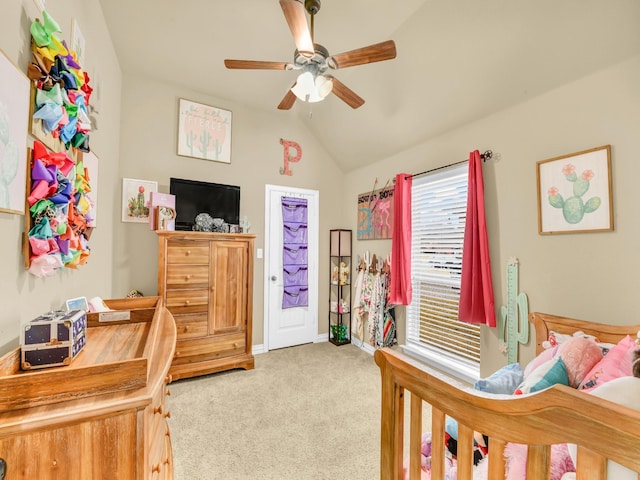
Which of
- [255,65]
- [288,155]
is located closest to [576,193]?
[255,65]

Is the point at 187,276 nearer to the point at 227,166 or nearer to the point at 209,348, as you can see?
the point at 209,348

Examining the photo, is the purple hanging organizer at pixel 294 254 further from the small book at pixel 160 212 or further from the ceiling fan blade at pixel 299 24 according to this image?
the ceiling fan blade at pixel 299 24

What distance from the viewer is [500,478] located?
72 cm

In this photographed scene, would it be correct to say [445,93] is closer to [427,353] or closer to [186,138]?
[427,353]

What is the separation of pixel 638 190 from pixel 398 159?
2.06 m

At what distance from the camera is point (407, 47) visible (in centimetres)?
236

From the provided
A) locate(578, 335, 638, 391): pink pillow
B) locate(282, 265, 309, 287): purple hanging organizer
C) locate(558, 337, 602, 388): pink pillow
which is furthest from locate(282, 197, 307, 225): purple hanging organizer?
locate(578, 335, 638, 391): pink pillow

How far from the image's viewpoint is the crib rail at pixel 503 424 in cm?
54

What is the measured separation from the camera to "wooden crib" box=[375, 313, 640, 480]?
543 millimetres

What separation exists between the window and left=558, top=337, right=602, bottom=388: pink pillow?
51.3 inches

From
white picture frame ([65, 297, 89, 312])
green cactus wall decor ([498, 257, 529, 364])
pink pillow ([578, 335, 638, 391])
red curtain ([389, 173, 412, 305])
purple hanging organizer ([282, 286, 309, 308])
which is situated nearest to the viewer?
pink pillow ([578, 335, 638, 391])

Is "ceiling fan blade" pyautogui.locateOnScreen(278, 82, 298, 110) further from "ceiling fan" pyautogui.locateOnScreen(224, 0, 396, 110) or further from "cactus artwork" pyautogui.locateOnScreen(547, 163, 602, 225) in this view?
"cactus artwork" pyautogui.locateOnScreen(547, 163, 602, 225)

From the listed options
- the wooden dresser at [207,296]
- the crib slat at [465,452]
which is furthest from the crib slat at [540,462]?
the wooden dresser at [207,296]

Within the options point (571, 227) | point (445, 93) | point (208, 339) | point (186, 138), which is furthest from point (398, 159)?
Result: point (208, 339)
